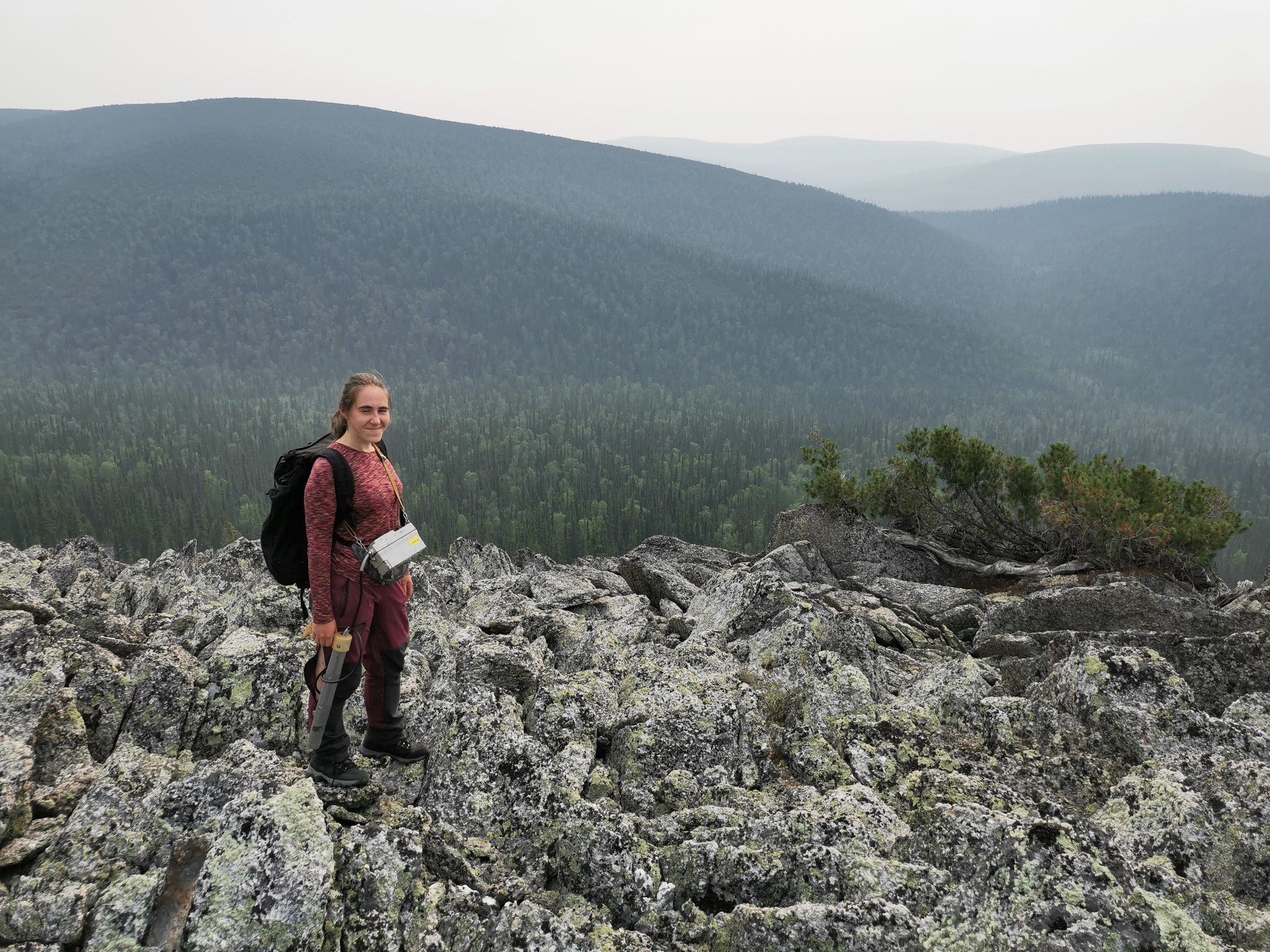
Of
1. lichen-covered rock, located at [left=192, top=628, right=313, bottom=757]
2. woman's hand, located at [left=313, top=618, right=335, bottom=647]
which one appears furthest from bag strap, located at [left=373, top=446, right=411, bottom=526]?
lichen-covered rock, located at [left=192, top=628, right=313, bottom=757]

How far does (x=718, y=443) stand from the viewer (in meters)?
115

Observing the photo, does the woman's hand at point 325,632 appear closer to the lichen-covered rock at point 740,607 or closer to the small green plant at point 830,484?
the lichen-covered rock at point 740,607

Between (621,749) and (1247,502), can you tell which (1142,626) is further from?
(1247,502)

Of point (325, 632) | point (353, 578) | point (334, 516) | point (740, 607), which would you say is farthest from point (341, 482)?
point (740, 607)

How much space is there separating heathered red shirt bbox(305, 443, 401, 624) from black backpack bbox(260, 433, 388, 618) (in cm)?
7

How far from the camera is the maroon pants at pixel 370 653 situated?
6086mm

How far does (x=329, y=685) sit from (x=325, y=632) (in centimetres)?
44

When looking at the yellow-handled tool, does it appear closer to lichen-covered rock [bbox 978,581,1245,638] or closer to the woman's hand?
the woman's hand

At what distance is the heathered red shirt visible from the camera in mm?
5801

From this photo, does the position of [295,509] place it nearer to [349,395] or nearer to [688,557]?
[349,395]

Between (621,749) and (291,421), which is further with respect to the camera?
(291,421)

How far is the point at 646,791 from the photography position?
6.57 metres

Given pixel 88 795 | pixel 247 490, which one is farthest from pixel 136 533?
pixel 88 795

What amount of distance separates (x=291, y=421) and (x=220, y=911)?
138m
